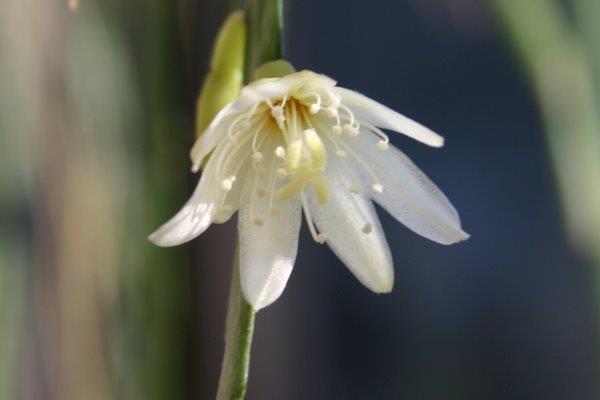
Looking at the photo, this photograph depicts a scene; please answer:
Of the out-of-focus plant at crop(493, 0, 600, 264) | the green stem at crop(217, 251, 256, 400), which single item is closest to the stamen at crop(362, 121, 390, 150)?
the green stem at crop(217, 251, 256, 400)

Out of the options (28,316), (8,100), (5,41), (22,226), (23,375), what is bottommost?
(23,375)

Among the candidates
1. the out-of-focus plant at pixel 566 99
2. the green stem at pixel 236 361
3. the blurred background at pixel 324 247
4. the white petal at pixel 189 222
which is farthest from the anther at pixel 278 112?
the blurred background at pixel 324 247

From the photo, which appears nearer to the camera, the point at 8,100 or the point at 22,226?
the point at 8,100

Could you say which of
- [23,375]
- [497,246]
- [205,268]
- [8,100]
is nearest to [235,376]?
[8,100]

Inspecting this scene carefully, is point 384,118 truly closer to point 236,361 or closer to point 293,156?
point 293,156

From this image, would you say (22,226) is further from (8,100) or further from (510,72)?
(510,72)

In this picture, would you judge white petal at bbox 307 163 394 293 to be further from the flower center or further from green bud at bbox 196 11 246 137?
green bud at bbox 196 11 246 137
